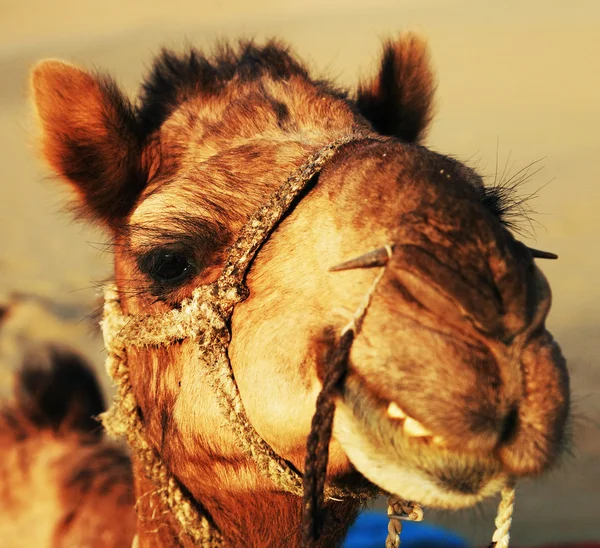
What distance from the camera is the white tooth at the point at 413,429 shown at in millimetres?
1834

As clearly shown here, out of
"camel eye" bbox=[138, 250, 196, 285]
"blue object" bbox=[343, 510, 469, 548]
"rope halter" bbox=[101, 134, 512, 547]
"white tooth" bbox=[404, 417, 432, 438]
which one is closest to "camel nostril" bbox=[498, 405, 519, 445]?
"white tooth" bbox=[404, 417, 432, 438]

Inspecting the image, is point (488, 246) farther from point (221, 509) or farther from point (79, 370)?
point (79, 370)

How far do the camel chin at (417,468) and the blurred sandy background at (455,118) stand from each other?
680 millimetres

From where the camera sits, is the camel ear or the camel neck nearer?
the camel neck

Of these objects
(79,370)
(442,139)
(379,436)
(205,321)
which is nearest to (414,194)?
(379,436)

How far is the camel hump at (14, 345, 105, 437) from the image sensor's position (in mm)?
4891

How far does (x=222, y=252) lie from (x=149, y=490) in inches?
42.1

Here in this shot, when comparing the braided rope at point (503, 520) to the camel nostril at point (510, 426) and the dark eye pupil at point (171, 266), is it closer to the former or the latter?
the camel nostril at point (510, 426)

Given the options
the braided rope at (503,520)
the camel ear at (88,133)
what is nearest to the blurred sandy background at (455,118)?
the camel ear at (88,133)

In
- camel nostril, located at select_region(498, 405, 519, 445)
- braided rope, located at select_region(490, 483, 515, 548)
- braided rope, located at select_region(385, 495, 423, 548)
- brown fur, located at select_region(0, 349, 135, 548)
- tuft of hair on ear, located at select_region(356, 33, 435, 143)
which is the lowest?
brown fur, located at select_region(0, 349, 135, 548)

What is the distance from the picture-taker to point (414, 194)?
2.00 metres

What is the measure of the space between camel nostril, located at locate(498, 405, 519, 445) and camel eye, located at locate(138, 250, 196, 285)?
3.60 feet

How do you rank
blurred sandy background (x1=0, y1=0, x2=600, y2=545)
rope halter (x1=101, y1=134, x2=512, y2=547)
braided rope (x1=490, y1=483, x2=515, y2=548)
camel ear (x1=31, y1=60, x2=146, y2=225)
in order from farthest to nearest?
1. blurred sandy background (x1=0, y1=0, x2=600, y2=545)
2. camel ear (x1=31, y1=60, x2=146, y2=225)
3. rope halter (x1=101, y1=134, x2=512, y2=547)
4. braided rope (x1=490, y1=483, x2=515, y2=548)

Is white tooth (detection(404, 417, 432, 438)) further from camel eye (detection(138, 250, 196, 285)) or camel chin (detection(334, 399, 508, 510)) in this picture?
camel eye (detection(138, 250, 196, 285))
